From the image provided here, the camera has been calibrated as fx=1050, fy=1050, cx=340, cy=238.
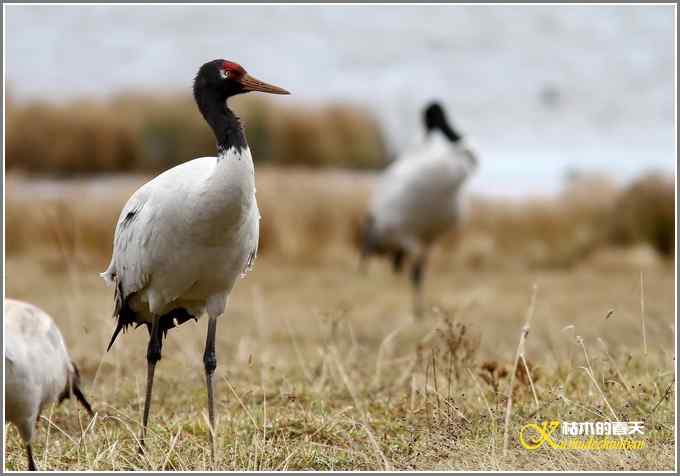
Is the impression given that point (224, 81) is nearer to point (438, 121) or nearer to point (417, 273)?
Result: point (417, 273)

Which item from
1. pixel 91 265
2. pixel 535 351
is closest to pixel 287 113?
pixel 91 265

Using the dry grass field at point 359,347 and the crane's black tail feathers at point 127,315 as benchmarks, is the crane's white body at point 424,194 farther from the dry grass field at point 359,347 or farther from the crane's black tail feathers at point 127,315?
the crane's black tail feathers at point 127,315

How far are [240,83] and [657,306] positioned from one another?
19.8 ft

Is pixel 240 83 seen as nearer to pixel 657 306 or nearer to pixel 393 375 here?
pixel 393 375

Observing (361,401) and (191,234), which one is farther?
(361,401)

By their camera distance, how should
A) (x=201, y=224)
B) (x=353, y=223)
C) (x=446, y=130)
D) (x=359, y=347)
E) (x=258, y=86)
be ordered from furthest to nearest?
(x=353, y=223) < (x=446, y=130) < (x=359, y=347) < (x=258, y=86) < (x=201, y=224)

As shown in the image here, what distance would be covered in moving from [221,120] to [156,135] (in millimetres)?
12355

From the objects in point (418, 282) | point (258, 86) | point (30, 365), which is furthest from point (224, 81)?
point (418, 282)

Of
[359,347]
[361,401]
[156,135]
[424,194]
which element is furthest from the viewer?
[156,135]

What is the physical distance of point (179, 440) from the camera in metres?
4.12

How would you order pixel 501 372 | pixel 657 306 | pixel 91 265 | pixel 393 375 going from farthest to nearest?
pixel 91 265, pixel 657 306, pixel 393 375, pixel 501 372

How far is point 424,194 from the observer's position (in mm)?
9734

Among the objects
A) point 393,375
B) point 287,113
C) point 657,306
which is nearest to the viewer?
point 393,375

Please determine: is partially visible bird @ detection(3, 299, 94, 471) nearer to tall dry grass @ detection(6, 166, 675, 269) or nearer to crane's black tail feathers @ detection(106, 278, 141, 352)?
crane's black tail feathers @ detection(106, 278, 141, 352)
